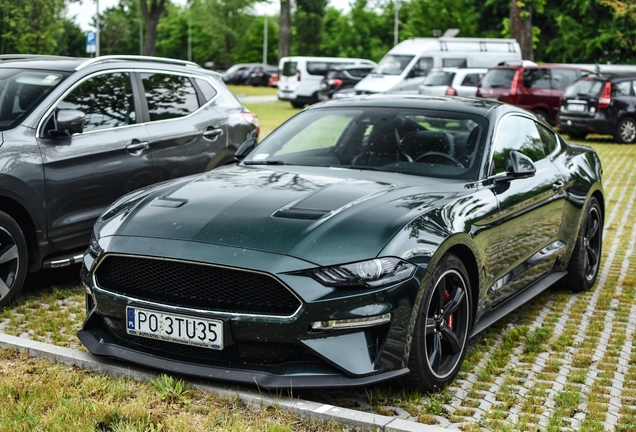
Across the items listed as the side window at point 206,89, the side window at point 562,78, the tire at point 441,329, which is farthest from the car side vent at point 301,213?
the side window at point 562,78

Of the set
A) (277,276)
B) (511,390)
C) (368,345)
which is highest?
(277,276)

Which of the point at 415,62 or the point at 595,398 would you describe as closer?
the point at 595,398

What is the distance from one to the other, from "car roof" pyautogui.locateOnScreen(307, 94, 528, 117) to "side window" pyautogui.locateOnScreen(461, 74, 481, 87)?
20819 mm

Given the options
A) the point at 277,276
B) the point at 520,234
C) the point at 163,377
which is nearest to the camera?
the point at 277,276

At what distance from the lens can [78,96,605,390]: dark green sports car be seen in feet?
13.5

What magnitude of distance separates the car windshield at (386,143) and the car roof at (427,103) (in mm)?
61

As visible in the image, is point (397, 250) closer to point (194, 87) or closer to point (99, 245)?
point (99, 245)

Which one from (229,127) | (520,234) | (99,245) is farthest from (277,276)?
(229,127)

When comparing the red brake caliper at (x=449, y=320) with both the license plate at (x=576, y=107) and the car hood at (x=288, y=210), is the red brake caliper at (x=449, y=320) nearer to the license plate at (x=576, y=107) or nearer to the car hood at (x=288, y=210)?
the car hood at (x=288, y=210)

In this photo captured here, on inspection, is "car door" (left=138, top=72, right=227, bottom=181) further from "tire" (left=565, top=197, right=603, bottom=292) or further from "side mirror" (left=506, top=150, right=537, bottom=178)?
"tire" (left=565, top=197, right=603, bottom=292)

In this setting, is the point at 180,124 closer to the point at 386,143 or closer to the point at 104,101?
the point at 104,101

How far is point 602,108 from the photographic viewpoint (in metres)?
21.9

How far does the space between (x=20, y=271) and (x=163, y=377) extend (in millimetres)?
2208

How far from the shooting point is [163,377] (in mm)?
4391
